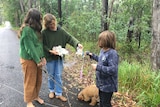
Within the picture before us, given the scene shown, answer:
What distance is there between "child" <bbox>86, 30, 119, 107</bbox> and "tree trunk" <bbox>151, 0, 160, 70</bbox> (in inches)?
94.8

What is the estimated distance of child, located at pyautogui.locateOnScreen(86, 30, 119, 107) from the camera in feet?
11.8

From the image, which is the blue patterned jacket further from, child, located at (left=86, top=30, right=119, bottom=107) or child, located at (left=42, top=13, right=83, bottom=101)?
child, located at (left=42, top=13, right=83, bottom=101)

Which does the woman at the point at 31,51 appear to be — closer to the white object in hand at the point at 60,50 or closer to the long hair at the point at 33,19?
the long hair at the point at 33,19

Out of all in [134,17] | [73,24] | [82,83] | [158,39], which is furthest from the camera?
[73,24]

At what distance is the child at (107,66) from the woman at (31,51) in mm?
1196

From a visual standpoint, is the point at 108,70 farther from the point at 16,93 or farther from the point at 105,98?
the point at 16,93

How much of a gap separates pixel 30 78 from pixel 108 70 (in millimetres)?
1717

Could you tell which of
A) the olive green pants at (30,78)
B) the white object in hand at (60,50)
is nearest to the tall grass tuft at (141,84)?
the white object in hand at (60,50)

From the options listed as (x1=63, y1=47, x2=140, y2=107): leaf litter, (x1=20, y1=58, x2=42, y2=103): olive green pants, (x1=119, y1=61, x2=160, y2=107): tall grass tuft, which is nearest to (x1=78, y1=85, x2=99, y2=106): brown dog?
(x1=63, y1=47, x2=140, y2=107): leaf litter

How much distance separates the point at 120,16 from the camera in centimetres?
1244

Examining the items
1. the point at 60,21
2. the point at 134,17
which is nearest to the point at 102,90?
the point at 134,17

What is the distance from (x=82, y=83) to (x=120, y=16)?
22.9ft

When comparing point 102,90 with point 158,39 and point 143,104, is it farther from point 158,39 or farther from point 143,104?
point 158,39

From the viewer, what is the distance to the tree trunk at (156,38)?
18.4 feet
